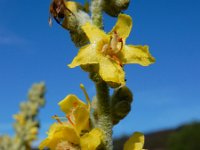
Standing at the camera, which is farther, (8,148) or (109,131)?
(8,148)

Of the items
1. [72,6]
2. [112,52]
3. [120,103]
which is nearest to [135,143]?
[120,103]

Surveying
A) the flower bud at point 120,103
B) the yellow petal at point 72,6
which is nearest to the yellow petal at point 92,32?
the yellow petal at point 72,6

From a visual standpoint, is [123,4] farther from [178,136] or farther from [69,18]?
[178,136]

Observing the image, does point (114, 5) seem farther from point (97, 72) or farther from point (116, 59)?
point (97, 72)

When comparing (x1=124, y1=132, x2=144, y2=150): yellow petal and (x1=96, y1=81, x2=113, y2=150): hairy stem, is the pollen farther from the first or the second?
(x1=124, y1=132, x2=144, y2=150): yellow petal

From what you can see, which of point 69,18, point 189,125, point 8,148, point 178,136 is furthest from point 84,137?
point 189,125

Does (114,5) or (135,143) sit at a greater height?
(114,5)

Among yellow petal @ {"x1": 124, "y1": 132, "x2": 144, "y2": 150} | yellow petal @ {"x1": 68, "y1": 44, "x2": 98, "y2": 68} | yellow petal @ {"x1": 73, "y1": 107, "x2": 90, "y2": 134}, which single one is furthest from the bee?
yellow petal @ {"x1": 124, "y1": 132, "x2": 144, "y2": 150}
